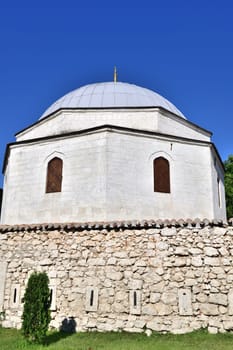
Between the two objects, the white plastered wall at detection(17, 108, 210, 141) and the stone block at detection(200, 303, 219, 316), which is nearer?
the stone block at detection(200, 303, 219, 316)

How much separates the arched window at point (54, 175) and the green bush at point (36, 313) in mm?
4656

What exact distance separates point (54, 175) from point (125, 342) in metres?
6.32

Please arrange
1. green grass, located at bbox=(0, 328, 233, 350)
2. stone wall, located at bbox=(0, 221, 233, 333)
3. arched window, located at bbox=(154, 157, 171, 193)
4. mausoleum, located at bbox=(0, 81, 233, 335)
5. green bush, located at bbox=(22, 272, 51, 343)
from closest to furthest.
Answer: green grass, located at bbox=(0, 328, 233, 350) < green bush, located at bbox=(22, 272, 51, 343) < stone wall, located at bbox=(0, 221, 233, 333) < mausoleum, located at bbox=(0, 81, 233, 335) < arched window, located at bbox=(154, 157, 171, 193)

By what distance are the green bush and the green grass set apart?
0.72ft

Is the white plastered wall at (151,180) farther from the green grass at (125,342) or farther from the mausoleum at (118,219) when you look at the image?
the green grass at (125,342)

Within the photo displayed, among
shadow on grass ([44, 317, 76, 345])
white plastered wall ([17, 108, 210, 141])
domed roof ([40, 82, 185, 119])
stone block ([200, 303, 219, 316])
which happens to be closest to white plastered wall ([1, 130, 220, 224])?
white plastered wall ([17, 108, 210, 141])

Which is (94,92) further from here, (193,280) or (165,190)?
(193,280)

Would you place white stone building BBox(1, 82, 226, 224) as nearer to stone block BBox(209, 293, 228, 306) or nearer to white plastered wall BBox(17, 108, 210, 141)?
white plastered wall BBox(17, 108, 210, 141)

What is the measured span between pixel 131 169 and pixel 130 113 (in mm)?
2631

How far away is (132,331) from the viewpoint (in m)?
7.46

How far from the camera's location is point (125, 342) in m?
6.92

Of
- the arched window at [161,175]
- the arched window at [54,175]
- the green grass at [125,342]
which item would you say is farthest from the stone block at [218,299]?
the arched window at [54,175]

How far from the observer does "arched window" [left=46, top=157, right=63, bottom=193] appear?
37.5 ft

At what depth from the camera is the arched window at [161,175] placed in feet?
37.1
